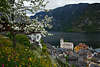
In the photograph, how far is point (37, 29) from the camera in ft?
27.0

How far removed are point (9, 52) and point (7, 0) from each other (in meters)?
4.33

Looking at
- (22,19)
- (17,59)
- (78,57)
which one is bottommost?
(78,57)

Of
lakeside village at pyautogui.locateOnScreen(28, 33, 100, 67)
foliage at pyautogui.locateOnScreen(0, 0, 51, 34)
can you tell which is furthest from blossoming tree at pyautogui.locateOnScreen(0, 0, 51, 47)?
lakeside village at pyautogui.locateOnScreen(28, 33, 100, 67)

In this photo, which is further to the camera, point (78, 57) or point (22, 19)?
point (78, 57)

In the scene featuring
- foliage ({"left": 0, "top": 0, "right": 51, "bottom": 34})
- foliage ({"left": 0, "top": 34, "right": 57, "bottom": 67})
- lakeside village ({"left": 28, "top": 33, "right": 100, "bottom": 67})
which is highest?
foliage ({"left": 0, "top": 0, "right": 51, "bottom": 34})

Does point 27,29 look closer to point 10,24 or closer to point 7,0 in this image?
point 10,24

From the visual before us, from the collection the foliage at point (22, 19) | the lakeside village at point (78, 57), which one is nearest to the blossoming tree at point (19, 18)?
the foliage at point (22, 19)

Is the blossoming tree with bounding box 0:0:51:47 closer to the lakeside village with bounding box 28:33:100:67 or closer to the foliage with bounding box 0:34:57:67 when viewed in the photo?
the foliage with bounding box 0:34:57:67

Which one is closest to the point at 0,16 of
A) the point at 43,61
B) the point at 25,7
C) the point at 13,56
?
the point at 25,7

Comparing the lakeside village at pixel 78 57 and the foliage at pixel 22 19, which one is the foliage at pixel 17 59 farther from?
the lakeside village at pixel 78 57

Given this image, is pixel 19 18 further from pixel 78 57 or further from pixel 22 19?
pixel 78 57

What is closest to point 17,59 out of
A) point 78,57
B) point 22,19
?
point 22,19

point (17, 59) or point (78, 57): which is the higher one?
point (17, 59)

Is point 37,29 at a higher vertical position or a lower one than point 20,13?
lower
